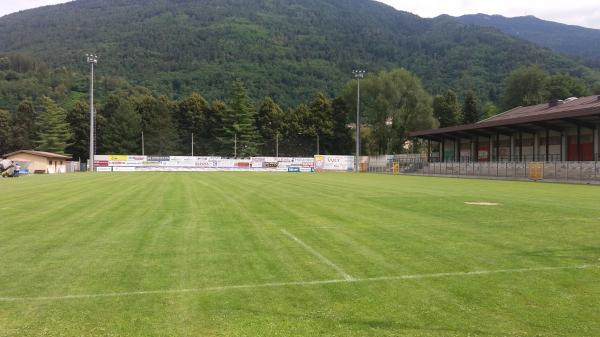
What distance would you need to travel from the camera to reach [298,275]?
22.0ft

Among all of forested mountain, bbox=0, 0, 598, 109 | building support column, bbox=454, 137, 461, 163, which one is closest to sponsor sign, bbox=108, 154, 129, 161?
building support column, bbox=454, 137, 461, 163

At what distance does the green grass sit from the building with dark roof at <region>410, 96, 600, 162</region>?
35661 mm

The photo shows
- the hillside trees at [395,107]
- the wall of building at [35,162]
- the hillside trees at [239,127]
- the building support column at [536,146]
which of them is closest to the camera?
the building support column at [536,146]

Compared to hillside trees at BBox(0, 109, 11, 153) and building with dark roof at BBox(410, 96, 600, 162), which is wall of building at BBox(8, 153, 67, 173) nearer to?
hillside trees at BBox(0, 109, 11, 153)

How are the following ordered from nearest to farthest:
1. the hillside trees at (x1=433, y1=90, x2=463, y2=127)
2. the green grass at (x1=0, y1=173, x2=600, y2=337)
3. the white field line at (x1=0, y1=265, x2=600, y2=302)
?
the green grass at (x1=0, y1=173, x2=600, y2=337), the white field line at (x1=0, y1=265, x2=600, y2=302), the hillside trees at (x1=433, y1=90, x2=463, y2=127)

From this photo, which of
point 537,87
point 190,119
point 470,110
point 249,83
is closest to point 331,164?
point 190,119

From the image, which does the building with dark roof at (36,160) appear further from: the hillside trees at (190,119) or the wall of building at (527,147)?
the wall of building at (527,147)

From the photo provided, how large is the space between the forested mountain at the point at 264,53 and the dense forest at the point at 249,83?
0.53 m

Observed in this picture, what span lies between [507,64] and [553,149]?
8131 cm

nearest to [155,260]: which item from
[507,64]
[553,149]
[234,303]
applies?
[234,303]

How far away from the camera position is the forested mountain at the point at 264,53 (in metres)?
127

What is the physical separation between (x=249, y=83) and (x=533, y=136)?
315 ft

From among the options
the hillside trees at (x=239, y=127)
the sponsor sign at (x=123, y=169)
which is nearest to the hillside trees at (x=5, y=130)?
the sponsor sign at (x=123, y=169)

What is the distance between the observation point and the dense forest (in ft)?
298
